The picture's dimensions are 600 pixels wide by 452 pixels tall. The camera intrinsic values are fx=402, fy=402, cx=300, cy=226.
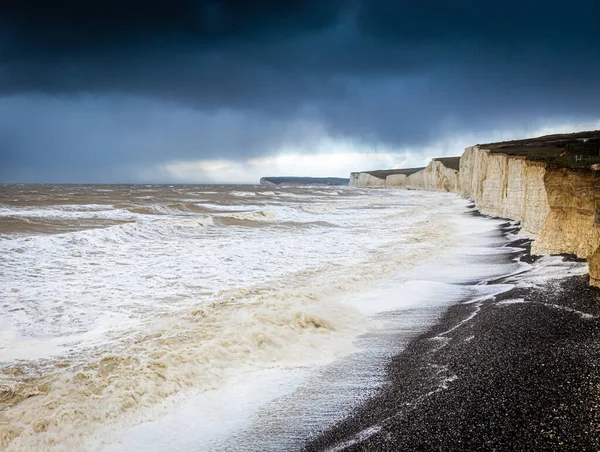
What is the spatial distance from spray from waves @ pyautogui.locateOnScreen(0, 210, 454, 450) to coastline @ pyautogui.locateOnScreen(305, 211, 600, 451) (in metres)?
1.70

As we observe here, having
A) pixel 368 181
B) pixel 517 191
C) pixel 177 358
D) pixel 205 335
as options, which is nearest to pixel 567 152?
pixel 517 191

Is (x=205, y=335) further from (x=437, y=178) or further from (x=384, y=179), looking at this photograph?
(x=384, y=179)

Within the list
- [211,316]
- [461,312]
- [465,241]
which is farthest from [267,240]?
[461,312]

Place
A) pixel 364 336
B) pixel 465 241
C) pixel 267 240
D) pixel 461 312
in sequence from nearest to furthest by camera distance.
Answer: pixel 364 336 < pixel 461 312 < pixel 465 241 < pixel 267 240

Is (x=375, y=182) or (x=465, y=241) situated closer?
(x=465, y=241)

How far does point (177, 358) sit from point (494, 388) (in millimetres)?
4226

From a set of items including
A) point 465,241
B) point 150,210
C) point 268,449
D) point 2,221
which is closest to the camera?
point 268,449

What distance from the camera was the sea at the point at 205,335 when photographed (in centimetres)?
451

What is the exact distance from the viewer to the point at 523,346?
18.1ft

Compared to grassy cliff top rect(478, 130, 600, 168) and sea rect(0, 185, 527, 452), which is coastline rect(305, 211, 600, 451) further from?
grassy cliff top rect(478, 130, 600, 168)

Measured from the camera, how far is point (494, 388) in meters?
4.45

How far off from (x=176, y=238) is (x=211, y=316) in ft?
39.3

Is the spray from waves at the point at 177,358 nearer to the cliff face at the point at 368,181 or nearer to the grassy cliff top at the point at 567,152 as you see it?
the grassy cliff top at the point at 567,152

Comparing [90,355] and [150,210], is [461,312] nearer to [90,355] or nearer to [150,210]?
[90,355]
